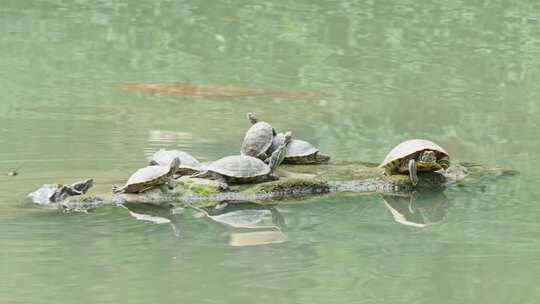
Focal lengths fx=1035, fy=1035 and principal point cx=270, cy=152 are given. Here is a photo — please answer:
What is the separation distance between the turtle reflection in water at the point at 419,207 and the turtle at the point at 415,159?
16cm

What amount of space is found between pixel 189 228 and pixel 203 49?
6.92 m

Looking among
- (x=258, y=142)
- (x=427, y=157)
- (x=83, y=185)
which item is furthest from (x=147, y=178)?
(x=427, y=157)

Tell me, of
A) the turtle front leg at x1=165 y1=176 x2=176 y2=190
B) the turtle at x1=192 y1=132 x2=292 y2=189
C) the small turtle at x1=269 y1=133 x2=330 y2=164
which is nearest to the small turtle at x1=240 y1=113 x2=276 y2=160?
the small turtle at x1=269 y1=133 x2=330 y2=164

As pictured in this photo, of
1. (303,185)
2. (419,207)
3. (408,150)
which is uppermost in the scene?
(408,150)

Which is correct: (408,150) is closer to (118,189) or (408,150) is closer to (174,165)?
(174,165)

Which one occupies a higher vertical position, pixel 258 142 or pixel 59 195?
pixel 258 142

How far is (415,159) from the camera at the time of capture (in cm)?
704

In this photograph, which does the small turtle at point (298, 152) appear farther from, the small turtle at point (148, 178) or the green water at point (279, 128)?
the small turtle at point (148, 178)

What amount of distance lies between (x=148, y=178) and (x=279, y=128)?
9.61 feet

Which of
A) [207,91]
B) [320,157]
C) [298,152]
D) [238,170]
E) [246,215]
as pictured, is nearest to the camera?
[246,215]

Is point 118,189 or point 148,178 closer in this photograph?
point 148,178

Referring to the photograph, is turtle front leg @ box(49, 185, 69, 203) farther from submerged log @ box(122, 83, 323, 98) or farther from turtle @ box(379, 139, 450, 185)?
submerged log @ box(122, 83, 323, 98)

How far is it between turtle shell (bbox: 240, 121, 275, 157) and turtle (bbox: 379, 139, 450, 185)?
32.6 inches

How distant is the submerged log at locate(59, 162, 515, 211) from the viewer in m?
6.42
